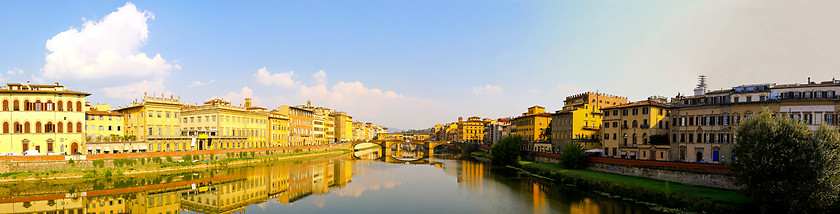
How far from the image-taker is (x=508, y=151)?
6762 centimetres

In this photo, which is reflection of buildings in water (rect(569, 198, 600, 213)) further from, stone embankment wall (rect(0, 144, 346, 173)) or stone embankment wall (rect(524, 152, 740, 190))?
stone embankment wall (rect(0, 144, 346, 173))

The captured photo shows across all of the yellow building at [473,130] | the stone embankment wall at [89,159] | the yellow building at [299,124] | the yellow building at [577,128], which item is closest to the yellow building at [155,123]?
the stone embankment wall at [89,159]

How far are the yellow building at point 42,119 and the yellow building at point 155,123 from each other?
33.8ft

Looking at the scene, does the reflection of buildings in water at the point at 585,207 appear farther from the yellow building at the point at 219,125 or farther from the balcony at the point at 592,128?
the yellow building at the point at 219,125

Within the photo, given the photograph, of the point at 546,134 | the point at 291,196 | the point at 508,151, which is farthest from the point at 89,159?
the point at 546,134

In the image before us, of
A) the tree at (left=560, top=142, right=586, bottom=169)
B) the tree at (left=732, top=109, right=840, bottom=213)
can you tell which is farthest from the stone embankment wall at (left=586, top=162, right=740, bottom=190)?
the tree at (left=732, top=109, right=840, bottom=213)

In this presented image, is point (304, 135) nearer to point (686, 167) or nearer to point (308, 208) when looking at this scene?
point (308, 208)

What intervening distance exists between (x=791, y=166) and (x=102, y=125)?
7009 centimetres

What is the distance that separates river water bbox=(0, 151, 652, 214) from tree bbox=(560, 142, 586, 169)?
179 inches

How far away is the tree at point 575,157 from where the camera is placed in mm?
49156

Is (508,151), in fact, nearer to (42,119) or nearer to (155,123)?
(155,123)

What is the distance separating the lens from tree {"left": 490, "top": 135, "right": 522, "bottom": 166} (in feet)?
218

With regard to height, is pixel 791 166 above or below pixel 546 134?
above

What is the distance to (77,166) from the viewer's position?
43562 millimetres
